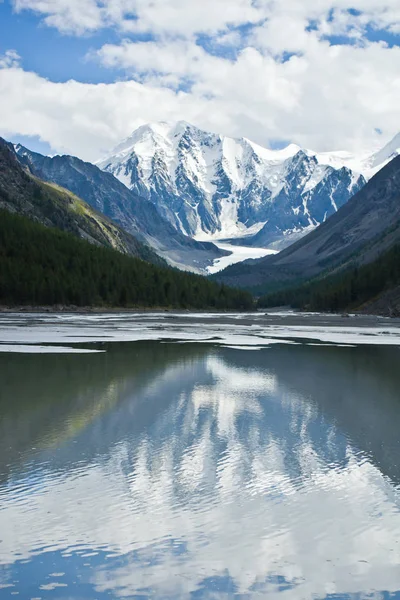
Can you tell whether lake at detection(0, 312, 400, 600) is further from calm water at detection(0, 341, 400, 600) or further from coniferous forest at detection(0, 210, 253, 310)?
coniferous forest at detection(0, 210, 253, 310)

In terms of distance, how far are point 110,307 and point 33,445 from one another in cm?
13591

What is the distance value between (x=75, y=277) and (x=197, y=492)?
465ft

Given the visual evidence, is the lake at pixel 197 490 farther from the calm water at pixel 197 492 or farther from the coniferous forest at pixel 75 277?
the coniferous forest at pixel 75 277

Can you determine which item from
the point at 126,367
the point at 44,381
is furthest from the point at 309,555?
the point at 126,367

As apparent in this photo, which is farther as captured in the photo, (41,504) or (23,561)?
(41,504)

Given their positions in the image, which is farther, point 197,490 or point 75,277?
point 75,277

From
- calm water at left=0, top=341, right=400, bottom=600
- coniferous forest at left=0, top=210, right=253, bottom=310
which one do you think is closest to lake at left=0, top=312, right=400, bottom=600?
calm water at left=0, top=341, right=400, bottom=600

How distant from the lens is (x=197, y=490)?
1295 cm

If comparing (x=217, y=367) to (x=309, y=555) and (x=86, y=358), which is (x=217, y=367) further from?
(x=309, y=555)

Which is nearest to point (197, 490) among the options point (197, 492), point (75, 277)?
point (197, 492)

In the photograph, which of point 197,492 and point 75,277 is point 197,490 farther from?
point 75,277

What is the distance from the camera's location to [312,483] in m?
13.7

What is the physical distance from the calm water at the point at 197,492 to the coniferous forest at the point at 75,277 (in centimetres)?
11421

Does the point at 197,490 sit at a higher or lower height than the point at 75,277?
lower
